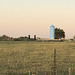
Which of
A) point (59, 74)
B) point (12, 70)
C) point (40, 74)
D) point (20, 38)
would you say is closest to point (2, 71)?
point (12, 70)

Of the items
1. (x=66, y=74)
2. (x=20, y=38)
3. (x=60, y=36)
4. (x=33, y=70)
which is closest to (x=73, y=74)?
(x=66, y=74)

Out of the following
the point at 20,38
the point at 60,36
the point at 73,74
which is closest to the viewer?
the point at 73,74

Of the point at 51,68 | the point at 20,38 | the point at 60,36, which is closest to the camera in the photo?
the point at 51,68

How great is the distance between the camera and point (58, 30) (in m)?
157

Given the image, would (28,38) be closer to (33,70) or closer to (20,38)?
(20,38)

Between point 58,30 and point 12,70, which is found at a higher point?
point 58,30

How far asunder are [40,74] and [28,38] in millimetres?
97190

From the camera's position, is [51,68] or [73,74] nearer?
[73,74]

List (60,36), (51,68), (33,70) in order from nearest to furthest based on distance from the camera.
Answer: (33,70) < (51,68) < (60,36)

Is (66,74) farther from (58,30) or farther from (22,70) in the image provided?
(58,30)

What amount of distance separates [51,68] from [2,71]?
13.3 ft

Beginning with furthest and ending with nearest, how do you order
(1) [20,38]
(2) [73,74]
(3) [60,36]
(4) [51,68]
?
1. (3) [60,36]
2. (1) [20,38]
3. (4) [51,68]
4. (2) [73,74]

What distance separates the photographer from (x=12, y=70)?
17.6 m

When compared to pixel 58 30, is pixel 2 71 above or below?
below
